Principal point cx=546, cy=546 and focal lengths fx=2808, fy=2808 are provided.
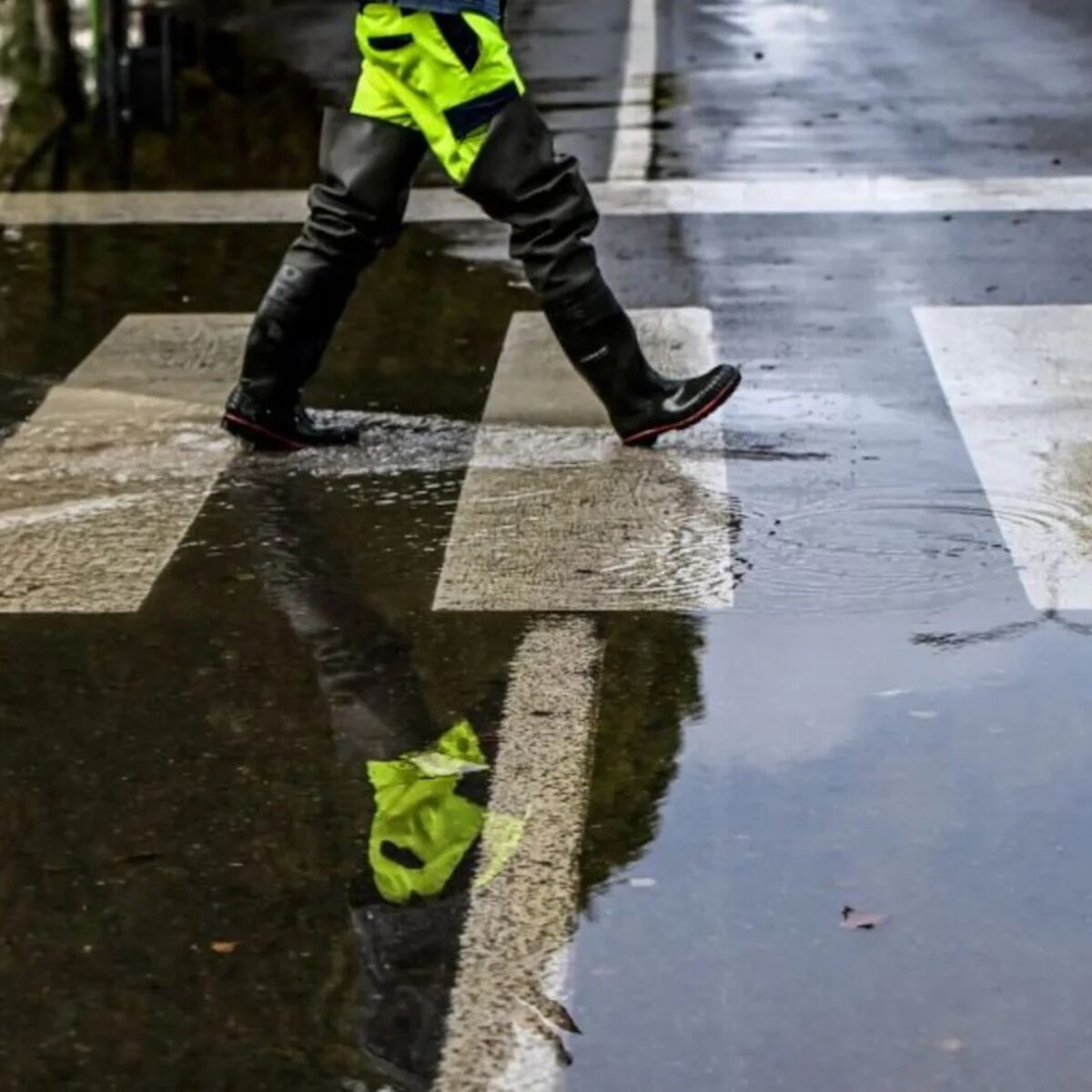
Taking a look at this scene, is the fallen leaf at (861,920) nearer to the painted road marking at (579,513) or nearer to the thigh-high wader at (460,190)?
the painted road marking at (579,513)

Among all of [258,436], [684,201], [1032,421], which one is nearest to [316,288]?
[258,436]

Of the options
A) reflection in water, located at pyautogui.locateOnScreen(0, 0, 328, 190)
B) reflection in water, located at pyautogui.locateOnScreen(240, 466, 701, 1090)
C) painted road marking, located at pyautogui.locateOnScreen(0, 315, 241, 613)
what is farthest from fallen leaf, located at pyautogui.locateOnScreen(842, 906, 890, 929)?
reflection in water, located at pyautogui.locateOnScreen(0, 0, 328, 190)

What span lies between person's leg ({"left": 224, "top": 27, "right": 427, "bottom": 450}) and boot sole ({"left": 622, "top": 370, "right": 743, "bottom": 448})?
2.61ft

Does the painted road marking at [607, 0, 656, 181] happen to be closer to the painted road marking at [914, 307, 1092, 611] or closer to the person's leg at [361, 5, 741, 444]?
the painted road marking at [914, 307, 1092, 611]

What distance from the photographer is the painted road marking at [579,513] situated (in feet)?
19.9

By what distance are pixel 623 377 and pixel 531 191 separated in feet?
→ 1.76

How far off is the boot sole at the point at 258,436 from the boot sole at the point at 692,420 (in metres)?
0.90

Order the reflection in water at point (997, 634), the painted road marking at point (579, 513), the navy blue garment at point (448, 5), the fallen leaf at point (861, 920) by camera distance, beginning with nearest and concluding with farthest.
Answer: the fallen leaf at point (861, 920) → the reflection in water at point (997, 634) → the painted road marking at point (579, 513) → the navy blue garment at point (448, 5)

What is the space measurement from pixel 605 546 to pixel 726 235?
4261 millimetres

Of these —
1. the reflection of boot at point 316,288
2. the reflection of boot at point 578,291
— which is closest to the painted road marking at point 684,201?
the reflection of boot at point 316,288

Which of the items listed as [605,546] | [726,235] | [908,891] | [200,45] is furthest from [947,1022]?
[200,45]

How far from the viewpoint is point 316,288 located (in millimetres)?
7391

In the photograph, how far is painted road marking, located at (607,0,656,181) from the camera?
40.0 feet

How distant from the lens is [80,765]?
513 cm
